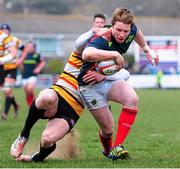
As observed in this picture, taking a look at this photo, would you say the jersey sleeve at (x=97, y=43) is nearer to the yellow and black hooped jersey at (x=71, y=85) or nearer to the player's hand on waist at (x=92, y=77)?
the player's hand on waist at (x=92, y=77)

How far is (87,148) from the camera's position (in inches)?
379

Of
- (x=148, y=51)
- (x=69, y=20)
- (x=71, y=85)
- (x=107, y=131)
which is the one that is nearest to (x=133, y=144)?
(x=107, y=131)

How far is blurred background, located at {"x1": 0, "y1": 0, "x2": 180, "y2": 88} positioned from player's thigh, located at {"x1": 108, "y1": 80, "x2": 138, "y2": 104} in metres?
49.6

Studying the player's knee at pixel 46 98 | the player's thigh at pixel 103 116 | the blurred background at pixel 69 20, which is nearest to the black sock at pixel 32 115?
the player's knee at pixel 46 98

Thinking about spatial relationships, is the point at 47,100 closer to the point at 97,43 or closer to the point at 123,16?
the point at 97,43

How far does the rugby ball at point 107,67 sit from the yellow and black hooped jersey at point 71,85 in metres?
0.40

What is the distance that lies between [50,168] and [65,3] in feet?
266

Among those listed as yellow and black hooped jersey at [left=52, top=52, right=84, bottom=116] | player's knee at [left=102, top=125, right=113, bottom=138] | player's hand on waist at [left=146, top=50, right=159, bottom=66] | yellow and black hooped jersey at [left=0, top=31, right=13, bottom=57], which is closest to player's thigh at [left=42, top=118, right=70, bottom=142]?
yellow and black hooped jersey at [left=52, top=52, right=84, bottom=116]

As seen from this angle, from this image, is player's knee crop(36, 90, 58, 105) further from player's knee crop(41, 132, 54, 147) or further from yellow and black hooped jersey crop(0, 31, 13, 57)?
yellow and black hooped jersey crop(0, 31, 13, 57)

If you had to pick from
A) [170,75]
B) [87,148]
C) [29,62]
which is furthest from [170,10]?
[87,148]

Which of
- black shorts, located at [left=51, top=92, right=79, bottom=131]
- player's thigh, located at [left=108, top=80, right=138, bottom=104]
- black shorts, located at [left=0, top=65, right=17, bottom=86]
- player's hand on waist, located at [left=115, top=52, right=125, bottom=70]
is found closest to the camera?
player's hand on waist, located at [left=115, top=52, right=125, bottom=70]

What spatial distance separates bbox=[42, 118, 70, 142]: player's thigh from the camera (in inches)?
302

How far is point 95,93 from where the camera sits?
782cm

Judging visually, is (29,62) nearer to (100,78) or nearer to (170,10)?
(100,78)
